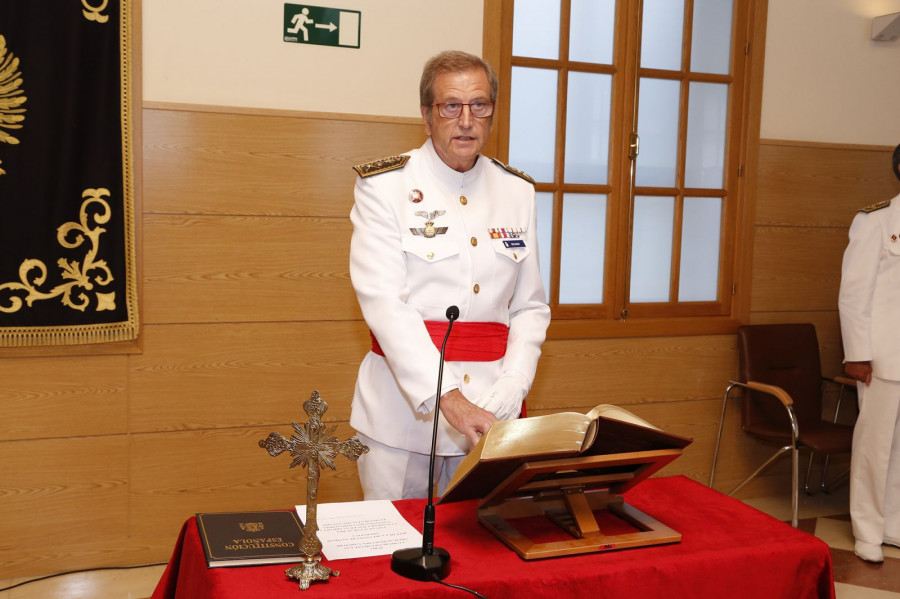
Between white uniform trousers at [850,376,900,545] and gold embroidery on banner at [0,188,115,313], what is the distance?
3249 mm

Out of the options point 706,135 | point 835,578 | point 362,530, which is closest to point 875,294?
point 706,135

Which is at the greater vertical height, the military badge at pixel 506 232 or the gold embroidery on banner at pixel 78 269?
the military badge at pixel 506 232

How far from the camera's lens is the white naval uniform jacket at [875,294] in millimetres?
3730

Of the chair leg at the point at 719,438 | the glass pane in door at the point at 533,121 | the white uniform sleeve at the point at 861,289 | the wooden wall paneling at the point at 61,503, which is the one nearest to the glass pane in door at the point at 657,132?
the glass pane in door at the point at 533,121

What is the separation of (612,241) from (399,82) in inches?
50.7

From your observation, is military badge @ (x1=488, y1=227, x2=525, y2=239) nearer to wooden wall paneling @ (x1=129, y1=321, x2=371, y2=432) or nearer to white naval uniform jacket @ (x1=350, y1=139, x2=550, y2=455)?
white naval uniform jacket @ (x1=350, y1=139, x2=550, y2=455)

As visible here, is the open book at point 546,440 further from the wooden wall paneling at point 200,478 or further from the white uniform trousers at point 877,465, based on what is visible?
the white uniform trousers at point 877,465

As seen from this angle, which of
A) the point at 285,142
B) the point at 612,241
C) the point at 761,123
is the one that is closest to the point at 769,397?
→ the point at 612,241

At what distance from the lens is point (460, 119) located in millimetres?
2072

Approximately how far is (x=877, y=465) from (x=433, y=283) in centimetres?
263

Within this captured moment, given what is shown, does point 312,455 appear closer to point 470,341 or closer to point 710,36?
point 470,341

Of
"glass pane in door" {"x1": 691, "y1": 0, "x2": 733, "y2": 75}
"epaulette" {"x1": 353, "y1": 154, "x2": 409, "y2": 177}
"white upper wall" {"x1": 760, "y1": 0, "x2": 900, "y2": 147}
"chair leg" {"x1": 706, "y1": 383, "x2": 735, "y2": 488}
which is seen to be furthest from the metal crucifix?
"white upper wall" {"x1": 760, "y1": 0, "x2": 900, "y2": 147}

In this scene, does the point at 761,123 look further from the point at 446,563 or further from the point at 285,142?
the point at 446,563

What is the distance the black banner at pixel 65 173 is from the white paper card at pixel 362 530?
6.14 ft
